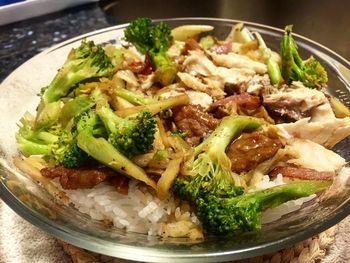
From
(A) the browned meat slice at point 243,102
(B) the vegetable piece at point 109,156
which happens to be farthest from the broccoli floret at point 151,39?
(B) the vegetable piece at point 109,156

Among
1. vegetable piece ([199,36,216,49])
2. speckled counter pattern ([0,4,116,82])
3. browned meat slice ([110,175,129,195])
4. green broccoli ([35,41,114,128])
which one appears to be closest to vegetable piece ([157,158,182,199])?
browned meat slice ([110,175,129,195])

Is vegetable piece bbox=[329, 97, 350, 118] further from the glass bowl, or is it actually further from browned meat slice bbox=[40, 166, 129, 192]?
browned meat slice bbox=[40, 166, 129, 192]

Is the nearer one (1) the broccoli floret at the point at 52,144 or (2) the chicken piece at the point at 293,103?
(1) the broccoli floret at the point at 52,144

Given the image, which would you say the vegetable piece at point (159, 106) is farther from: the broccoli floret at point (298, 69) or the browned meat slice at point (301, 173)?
the broccoli floret at point (298, 69)

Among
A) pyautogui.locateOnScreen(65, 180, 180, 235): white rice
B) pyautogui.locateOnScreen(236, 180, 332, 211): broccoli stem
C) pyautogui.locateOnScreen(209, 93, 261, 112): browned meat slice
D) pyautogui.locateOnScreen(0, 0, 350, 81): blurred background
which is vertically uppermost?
pyautogui.locateOnScreen(209, 93, 261, 112): browned meat slice

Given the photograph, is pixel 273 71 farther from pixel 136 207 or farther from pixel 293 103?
pixel 136 207

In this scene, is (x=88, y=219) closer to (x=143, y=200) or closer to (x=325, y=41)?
(x=143, y=200)
